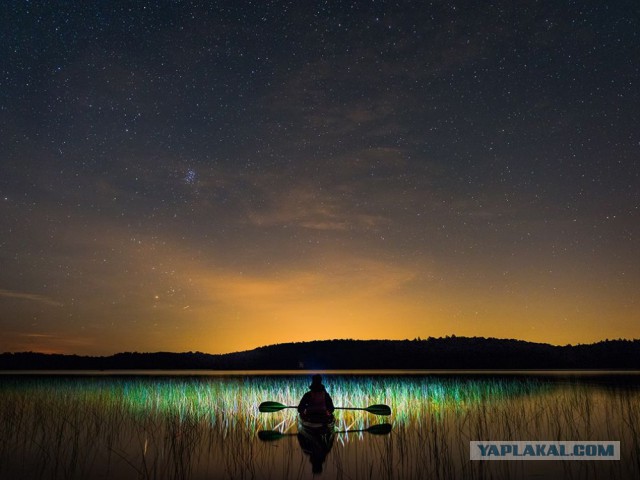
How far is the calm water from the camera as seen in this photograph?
1045cm

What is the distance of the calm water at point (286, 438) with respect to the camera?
10.5 meters

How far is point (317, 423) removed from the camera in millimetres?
15461

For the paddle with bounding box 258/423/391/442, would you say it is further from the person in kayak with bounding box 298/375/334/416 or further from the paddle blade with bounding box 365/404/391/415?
the paddle blade with bounding box 365/404/391/415

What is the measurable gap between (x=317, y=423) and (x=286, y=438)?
127 cm

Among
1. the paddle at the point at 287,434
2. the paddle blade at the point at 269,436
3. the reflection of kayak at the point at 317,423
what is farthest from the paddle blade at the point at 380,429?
the paddle blade at the point at 269,436

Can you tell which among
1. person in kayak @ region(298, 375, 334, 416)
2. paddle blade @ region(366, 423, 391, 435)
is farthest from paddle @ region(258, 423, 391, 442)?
person in kayak @ region(298, 375, 334, 416)

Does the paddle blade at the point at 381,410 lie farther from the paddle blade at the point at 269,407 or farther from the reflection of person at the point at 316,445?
the paddle blade at the point at 269,407

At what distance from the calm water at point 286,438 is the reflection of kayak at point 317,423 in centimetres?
37

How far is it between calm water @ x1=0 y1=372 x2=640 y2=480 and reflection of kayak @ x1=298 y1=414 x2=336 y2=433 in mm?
366

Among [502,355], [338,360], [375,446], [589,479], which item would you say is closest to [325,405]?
[375,446]

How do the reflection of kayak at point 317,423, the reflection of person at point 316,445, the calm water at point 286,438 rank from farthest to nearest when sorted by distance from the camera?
the reflection of kayak at point 317,423
the reflection of person at point 316,445
the calm water at point 286,438

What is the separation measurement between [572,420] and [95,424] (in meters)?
14.2

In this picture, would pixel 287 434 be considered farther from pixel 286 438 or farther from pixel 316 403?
pixel 316 403

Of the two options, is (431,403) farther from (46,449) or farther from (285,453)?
(46,449)
